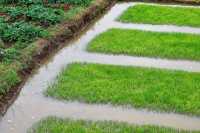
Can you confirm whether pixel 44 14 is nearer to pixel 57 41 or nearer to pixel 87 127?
pixel 57 41

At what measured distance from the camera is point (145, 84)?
1088 centimetres

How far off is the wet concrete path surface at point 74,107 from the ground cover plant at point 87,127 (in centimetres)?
28

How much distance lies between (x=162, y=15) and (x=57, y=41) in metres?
4.02

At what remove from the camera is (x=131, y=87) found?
10.7 m

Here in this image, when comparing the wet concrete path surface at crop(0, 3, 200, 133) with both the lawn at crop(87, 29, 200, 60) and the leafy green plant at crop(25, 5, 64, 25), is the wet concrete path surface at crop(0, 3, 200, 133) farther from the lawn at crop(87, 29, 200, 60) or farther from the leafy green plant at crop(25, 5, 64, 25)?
the leafy green plant at crop(25, 5, 64, 25)

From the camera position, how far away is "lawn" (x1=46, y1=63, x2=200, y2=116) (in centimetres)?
1005

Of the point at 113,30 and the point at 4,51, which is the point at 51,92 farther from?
the point at 113,30

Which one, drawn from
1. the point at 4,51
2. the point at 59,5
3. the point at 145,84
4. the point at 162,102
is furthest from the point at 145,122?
the point at 59,5

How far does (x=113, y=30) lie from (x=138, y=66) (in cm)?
280

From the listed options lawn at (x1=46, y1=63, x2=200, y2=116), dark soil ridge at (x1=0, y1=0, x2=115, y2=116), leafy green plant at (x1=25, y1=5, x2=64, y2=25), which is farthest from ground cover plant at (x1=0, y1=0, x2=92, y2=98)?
lawn at (x1=46, y1=63, x2=200, y2=116)

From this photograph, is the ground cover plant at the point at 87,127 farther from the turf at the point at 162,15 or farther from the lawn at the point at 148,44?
the turf at the point at 162,15

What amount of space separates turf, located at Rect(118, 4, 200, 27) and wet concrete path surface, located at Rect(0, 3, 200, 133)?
307 centimetres

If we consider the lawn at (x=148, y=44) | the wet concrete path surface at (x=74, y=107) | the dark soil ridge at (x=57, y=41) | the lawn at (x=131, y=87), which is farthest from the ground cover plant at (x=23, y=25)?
the lawn at (x=148, y=44)

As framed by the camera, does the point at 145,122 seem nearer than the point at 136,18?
Yes
